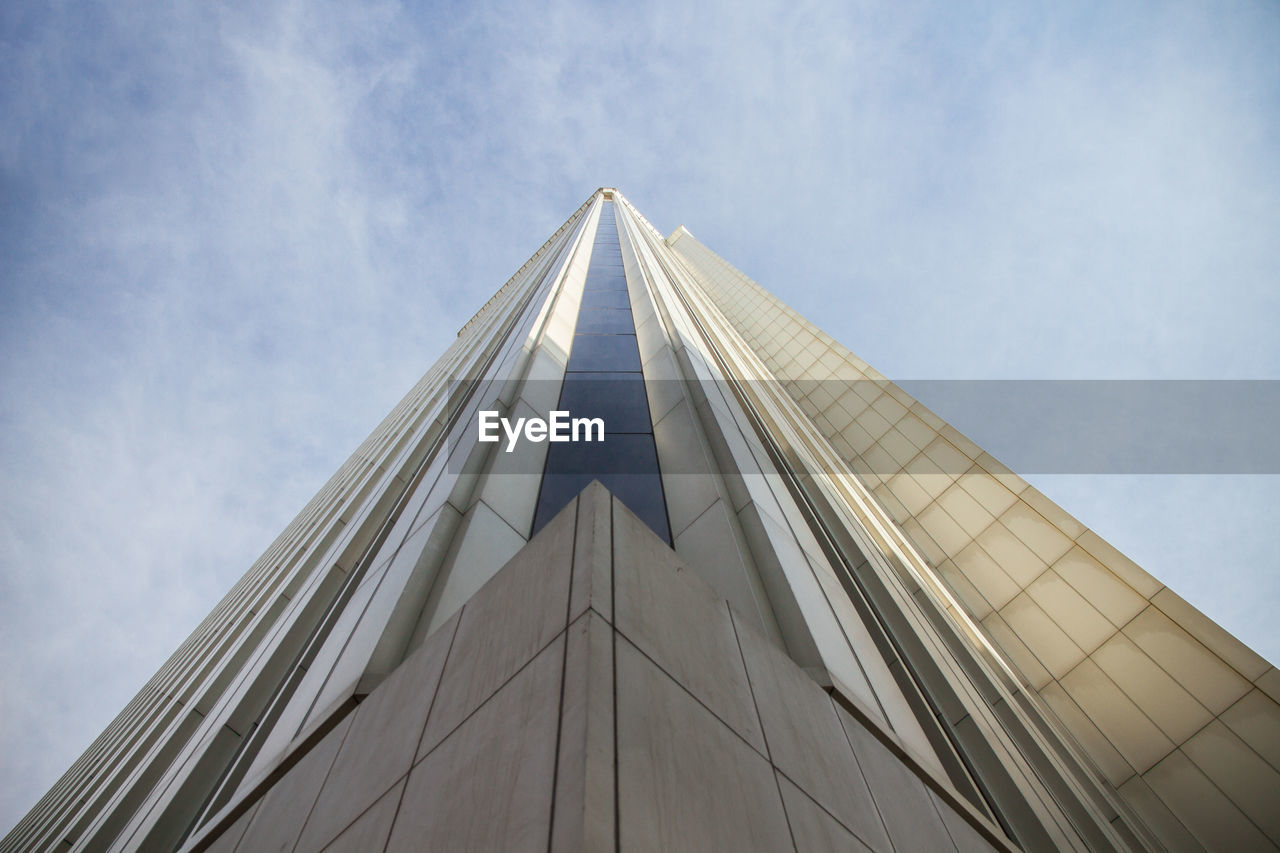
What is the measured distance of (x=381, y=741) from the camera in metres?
3.82

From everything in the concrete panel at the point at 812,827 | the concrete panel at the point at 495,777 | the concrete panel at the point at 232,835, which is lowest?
the concrete panel at the point at 232,835

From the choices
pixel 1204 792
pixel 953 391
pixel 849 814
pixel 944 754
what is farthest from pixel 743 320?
pixel 849 814

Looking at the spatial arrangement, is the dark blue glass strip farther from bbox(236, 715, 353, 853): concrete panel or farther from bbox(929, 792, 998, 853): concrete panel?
bbox(929, 792, 998, 853): concrete panel

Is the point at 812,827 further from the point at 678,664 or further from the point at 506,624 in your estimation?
the point at 506,624

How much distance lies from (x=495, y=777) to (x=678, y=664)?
1.18m

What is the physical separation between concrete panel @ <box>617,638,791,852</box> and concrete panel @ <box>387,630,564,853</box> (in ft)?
1.10

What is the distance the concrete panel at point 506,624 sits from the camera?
341 cm

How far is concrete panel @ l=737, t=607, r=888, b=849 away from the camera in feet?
11.8

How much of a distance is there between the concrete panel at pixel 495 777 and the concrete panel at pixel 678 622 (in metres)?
0.57

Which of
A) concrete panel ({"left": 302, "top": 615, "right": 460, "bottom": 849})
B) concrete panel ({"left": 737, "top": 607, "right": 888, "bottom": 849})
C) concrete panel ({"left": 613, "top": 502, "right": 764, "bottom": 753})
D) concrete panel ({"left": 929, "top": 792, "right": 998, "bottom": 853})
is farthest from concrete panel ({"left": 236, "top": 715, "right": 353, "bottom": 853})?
concrete panel ({"left": 929, "top": 792, "right": 998, "bottom": 853})

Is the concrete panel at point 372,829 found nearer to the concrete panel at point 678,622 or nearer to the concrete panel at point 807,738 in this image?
the concrete panel at point 678,622

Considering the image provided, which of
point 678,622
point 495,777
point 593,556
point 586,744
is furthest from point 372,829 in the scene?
point 678,622

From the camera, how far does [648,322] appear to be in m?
14.4

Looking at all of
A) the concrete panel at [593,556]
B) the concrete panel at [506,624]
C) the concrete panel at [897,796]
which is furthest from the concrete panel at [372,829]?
the concrete panel at [897,796]
